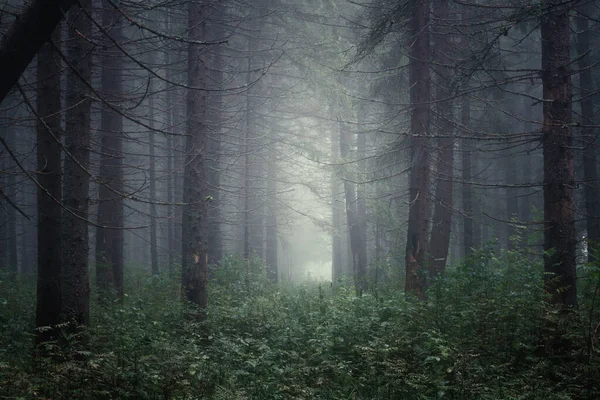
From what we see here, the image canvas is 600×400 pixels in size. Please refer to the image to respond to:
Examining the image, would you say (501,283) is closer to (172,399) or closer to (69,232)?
(172,399)

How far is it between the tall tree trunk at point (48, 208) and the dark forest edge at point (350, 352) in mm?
613

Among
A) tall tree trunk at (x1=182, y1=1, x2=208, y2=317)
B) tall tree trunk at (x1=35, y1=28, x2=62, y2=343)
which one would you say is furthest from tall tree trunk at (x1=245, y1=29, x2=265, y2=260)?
tall tree trunk at (x1=35, y1=28, x2=62, y2=343)

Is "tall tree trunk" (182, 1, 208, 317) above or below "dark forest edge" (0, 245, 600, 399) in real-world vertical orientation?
above

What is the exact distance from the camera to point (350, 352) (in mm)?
6598

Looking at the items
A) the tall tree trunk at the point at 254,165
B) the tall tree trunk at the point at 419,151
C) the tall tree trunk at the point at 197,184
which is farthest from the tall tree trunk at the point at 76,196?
the tall tree trunk at the point at 254,165

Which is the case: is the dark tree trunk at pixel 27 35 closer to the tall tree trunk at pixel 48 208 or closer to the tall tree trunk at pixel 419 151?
the tall tree trunk at pixel 48 208

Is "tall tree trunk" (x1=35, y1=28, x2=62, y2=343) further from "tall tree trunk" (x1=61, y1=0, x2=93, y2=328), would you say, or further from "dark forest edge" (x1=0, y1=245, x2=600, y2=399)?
"dark forest edge" (x1=0, y1=245, x2=600, y2=399)

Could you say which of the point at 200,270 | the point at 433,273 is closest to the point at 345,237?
the point at 433,273

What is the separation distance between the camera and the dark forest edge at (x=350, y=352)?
5102mm

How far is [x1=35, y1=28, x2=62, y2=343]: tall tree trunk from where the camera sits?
25.3 ft

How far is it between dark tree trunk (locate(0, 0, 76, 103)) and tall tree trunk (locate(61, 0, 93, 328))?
14.3 feet

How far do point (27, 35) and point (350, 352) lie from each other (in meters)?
5.85

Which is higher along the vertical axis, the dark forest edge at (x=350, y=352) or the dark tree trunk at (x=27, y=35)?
the dark tree trunk at (x=27, y=35)

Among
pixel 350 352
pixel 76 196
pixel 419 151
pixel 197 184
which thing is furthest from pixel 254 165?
pixel 350 352
